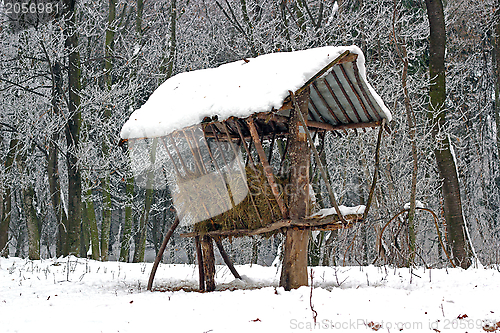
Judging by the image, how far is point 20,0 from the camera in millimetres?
10266

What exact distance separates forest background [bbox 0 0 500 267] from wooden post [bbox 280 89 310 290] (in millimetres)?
5253

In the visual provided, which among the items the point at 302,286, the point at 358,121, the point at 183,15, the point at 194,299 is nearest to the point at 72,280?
the point at 194,299

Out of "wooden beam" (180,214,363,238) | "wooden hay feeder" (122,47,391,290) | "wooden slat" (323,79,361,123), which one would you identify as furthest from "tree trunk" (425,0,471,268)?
"wooden beam" (180,214,363,238)

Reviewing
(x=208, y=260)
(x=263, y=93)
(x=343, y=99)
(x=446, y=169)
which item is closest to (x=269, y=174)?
(x=263, y=93)

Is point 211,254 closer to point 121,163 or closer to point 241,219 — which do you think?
point 241,219

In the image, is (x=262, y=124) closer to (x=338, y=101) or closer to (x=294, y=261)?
(x=338, y=101)

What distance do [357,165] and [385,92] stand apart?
2198 mm

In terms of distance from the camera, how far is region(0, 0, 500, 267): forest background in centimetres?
1091

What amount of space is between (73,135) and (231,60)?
511 centimetres

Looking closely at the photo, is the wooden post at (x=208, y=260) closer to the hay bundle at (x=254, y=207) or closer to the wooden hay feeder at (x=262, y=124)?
the wooden hay feeder at (x=262, y=124)

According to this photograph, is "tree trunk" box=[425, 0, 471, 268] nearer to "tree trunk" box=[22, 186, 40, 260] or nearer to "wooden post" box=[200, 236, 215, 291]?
"wooden post" box=[200, 236, 215, 291]

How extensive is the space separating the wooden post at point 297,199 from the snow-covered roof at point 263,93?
44 cm

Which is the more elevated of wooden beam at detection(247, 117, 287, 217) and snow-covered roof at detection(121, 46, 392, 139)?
snow-covered roof at detection(121, 46, 392, 139)

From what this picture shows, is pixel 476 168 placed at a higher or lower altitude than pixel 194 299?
higher
